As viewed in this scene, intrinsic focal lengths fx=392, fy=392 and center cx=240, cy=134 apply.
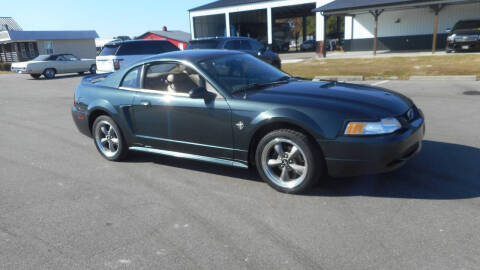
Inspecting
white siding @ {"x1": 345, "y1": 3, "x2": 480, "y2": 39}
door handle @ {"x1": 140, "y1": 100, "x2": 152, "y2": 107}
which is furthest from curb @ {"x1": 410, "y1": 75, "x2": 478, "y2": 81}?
white siding @ {"x1": 345, "y1": 3, "x2": 480, "y2": 39}

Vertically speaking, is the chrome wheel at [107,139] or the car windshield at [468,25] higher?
the car windshield at [468,25]

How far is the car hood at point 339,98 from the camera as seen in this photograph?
3.80 meters

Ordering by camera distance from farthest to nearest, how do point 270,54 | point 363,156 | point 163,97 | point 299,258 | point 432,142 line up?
point 270,54 < point 432,142 < point 163,97 < point 363,156 < point 299,258

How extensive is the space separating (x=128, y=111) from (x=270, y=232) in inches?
107

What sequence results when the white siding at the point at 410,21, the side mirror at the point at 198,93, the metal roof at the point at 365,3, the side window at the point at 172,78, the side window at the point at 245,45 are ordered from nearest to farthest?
the side mirror at the point at 198,93
the side window at the point at 172,78
the side window at the point at 245,45
the metal roof at the point at 365,3
the white siding at the point at 410,21

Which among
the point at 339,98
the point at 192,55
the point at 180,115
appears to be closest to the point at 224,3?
the point at 192,55

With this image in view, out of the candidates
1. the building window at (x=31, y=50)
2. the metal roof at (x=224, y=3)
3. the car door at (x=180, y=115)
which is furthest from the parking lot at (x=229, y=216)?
the building window at (x=31, y=50)

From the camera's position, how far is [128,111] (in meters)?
5.10

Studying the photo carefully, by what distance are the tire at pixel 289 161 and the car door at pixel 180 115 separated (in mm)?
436

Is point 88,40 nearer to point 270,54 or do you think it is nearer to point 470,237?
point 270,54

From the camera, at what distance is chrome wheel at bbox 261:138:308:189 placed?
394 centimetres

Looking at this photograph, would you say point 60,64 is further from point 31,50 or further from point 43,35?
point 31,50

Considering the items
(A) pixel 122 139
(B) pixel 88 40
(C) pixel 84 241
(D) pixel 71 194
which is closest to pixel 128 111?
(A) pixel 122 139

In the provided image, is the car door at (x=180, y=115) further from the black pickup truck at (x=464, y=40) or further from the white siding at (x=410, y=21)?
the white siding at (x=410, y=21)
